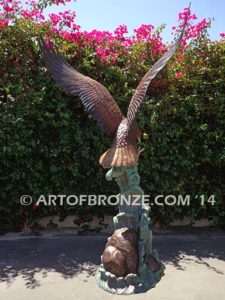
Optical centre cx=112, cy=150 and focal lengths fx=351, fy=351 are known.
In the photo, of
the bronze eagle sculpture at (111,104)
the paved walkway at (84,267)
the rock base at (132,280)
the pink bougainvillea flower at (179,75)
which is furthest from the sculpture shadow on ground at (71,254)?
the pink bougainvillea flower at (179,75)

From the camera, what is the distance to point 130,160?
2.64 meters

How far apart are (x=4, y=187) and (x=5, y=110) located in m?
1.09

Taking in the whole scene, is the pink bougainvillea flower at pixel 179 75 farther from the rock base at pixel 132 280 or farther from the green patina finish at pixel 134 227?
the rock base at pixel 132 280

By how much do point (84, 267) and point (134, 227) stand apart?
1.36 m

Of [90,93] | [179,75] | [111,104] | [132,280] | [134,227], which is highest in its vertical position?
[179,75]

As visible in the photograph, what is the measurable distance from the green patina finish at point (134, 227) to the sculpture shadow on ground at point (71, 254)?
3.60 ft

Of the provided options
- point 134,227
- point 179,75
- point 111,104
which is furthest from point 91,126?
point 134,227

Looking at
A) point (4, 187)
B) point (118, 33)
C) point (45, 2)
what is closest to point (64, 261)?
point (4, 187)

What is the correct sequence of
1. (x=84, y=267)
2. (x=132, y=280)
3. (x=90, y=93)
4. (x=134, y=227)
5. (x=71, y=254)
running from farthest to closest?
(x=71, y=254)
(x=84, y=267)
(x=90, y=93)
(x=134, y=227)
(x=132, y=280)

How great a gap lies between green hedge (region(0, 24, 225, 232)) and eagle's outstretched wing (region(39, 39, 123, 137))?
145 cm

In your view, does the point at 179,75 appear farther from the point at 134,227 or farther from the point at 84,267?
the point at 84,267

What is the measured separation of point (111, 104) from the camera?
3.06 m

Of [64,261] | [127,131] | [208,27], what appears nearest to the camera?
[127,131]

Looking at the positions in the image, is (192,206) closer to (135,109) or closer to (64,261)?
(64,261)
